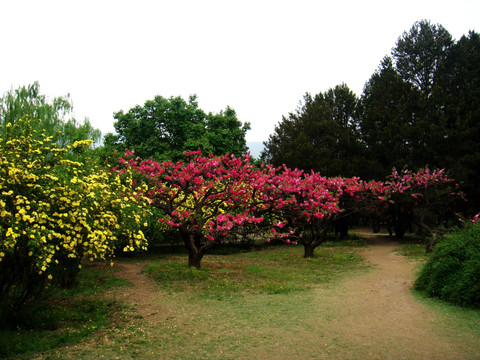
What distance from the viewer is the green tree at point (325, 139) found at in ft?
116

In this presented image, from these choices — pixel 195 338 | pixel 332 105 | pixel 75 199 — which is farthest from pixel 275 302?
pixel 332 105

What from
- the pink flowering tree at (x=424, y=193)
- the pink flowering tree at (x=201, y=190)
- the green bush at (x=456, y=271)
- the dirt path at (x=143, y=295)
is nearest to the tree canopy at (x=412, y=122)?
the pink flowering tree at (x=424, y=193)

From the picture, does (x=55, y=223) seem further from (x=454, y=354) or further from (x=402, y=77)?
(x=402, y=77)

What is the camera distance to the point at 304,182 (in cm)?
1908

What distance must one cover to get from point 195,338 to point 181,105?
2756cm

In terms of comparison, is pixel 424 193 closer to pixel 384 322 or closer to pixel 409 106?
pixel 409 106

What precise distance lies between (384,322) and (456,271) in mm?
3565

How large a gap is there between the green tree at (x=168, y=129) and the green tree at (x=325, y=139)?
7402 millimetres

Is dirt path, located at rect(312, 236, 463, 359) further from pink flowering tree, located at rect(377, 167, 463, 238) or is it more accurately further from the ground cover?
pink flowering tree, located at rect(377, 167, 463, 238)

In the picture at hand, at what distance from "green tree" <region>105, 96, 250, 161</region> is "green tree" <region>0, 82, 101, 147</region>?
6675 mm

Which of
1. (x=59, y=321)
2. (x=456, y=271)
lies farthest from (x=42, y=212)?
(x=456, y=271)

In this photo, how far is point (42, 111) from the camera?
22.4m

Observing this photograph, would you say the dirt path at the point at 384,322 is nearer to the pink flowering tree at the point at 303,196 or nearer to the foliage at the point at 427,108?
the pink flowering tree at the point at 303,196

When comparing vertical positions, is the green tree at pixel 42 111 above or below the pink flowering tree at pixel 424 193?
above
